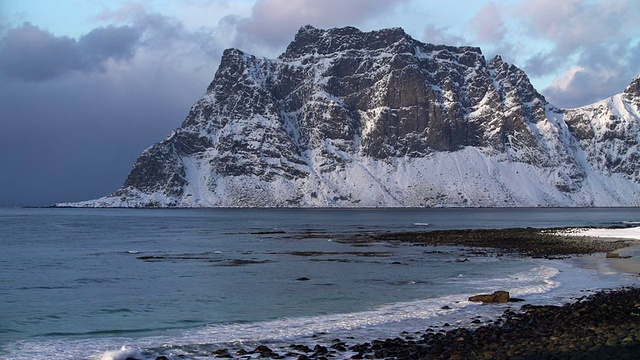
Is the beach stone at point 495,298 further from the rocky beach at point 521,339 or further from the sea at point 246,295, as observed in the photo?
the sea at point 246,295

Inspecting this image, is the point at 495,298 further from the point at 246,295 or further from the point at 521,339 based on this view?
the point at 246,295

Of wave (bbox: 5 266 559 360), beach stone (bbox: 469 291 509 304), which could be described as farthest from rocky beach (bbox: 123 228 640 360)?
wave (bbox: 5 266 559 360)

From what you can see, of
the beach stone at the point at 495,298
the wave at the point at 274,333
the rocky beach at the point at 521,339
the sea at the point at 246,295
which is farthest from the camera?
the beach stone at the point at 495,298

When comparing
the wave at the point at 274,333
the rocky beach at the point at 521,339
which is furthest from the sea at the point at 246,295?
the rocky beach at the point at 521,339

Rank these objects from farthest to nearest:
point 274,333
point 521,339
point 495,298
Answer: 1. point 495,298
2. point 274,333
3. point 521,339

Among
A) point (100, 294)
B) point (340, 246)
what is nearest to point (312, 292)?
point (100, 294)

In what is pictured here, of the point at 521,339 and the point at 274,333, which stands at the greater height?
the point at 521,339

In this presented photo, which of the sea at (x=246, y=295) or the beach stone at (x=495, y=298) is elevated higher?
the beach stone at (x=495, y=298)

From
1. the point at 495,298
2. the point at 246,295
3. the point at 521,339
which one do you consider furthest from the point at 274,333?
the point at 495,298

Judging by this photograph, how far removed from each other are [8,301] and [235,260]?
27.9 m

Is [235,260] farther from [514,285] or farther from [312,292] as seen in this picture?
[514,285]

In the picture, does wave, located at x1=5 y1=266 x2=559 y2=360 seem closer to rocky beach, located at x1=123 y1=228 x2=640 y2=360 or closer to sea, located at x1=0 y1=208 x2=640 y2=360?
sea, located at x1=0 y1=208 x2=640 y2=360

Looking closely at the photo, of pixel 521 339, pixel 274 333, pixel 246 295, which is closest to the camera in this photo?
pixel 521 339

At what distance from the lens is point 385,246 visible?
83312 mm
